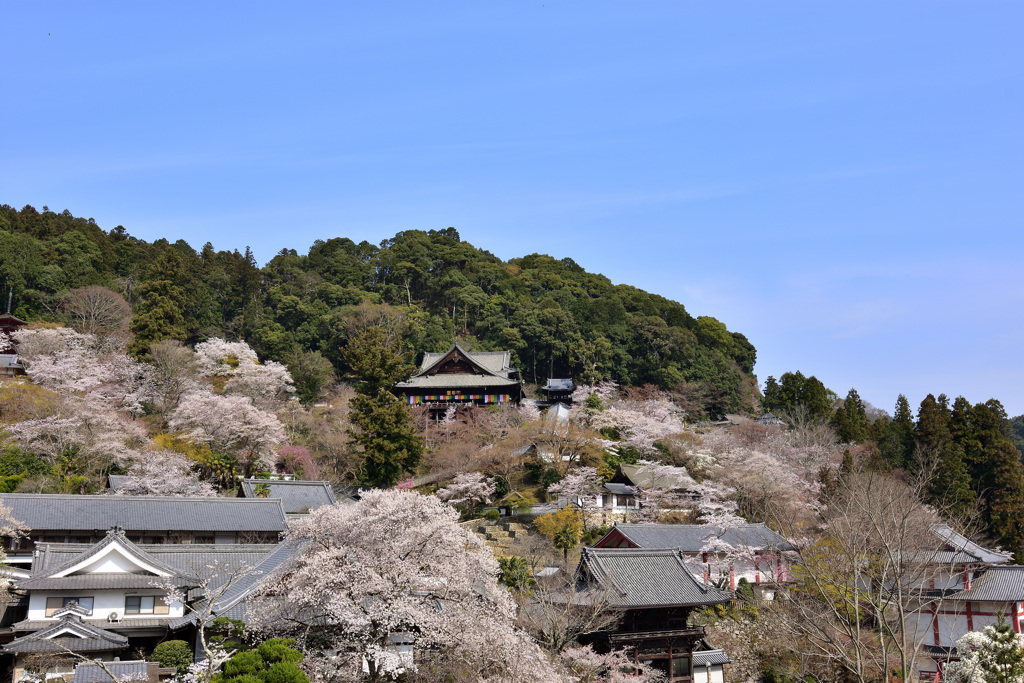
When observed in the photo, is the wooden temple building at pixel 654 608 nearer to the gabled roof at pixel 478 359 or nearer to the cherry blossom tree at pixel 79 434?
the cherry blossom tree at pixel 79 434

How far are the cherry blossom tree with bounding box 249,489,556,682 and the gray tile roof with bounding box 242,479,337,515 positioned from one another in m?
14.5


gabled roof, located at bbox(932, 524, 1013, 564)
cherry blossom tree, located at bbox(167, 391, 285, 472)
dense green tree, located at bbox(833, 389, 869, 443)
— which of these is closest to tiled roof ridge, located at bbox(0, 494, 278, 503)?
cherry blossom tree, located at bbox(167, 391, 285, 472)

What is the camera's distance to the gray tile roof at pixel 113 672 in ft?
62.3

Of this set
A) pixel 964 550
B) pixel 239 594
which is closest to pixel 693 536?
pixel 964 550

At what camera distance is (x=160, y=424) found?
36.0 meters

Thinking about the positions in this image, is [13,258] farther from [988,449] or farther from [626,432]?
[988,449]

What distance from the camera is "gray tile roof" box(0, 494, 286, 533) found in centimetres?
2689

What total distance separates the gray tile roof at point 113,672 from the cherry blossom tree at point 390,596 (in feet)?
12.6

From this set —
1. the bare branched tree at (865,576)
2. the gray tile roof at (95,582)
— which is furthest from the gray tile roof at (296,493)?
the bare branched tree at (865,576)

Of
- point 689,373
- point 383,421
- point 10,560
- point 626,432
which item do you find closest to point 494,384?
point 626,432

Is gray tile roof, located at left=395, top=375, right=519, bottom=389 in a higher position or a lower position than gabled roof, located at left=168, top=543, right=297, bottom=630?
higher

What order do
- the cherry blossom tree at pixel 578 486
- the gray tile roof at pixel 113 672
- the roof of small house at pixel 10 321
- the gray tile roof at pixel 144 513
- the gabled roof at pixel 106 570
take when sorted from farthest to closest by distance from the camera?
the roof of small house at pixel 10 321 → the cherry blossom tree at pixel 578 486 → the gray tile roof at pixel 144 513 → the gabled roof at pixel 106 570 → the gray tile roof at pixel 113 672

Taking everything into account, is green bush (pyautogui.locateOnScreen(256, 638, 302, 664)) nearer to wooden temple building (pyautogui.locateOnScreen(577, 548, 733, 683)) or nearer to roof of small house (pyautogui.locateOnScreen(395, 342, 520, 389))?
wooden temple building (pyautogui.locateOnScreen(577, 548, 733, 683))

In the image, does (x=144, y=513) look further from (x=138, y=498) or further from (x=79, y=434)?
(x=79, y=434)
